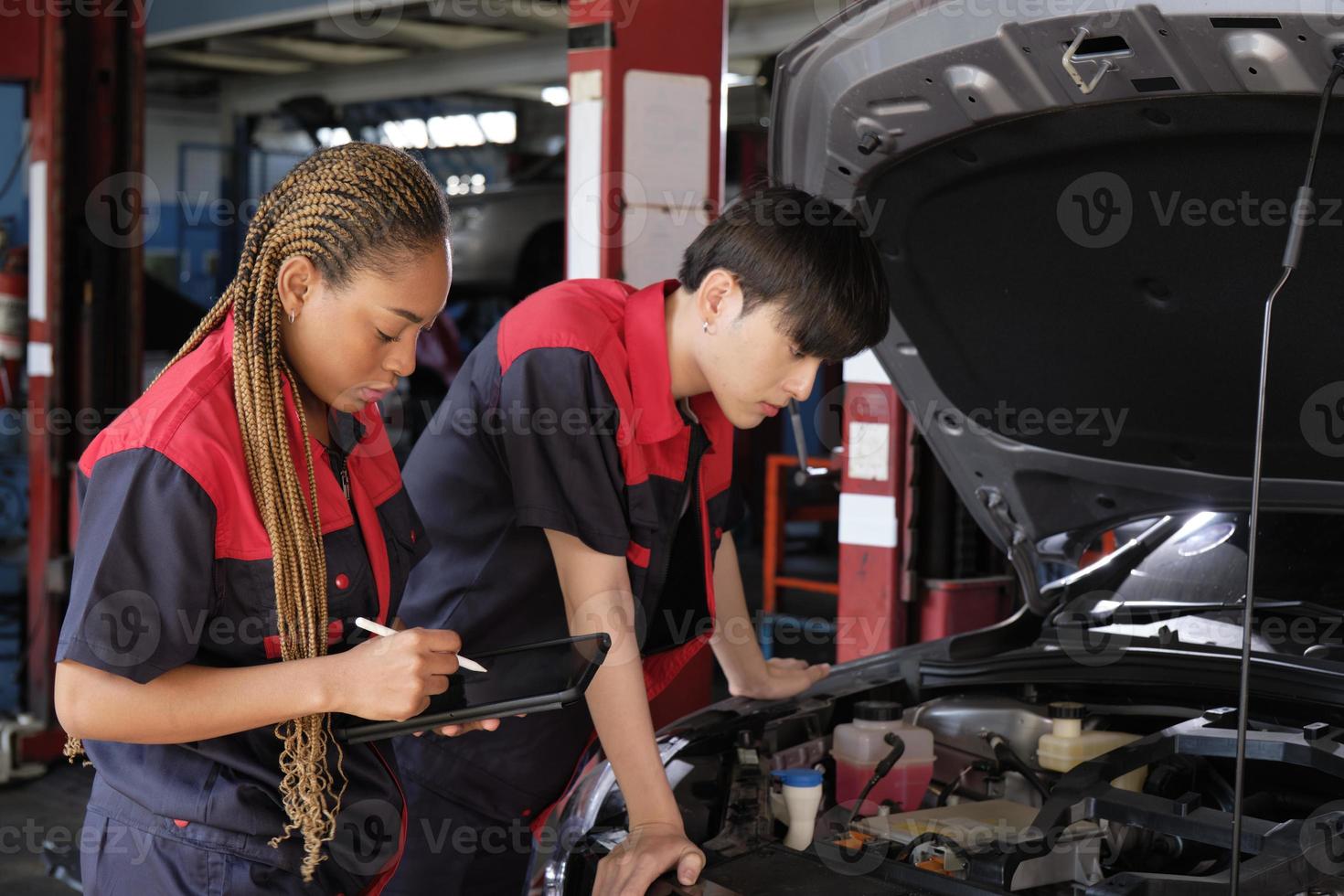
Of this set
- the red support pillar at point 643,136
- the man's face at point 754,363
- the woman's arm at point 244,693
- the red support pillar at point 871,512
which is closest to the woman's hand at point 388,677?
the woman's arm at point 244,693

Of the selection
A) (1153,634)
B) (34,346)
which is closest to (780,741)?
(1153,634)

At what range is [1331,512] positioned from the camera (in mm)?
1782

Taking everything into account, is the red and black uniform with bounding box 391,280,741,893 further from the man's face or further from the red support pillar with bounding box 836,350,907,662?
the red support pillar with bounding box 836,350,907,662

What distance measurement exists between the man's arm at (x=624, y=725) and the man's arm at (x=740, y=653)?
0.38 m

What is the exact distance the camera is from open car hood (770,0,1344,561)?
1293mm

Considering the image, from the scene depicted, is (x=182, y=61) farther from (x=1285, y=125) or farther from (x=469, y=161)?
(x=1285, y=125)

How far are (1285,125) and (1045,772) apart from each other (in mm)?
881

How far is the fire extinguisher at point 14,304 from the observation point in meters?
4.24

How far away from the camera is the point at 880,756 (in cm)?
176

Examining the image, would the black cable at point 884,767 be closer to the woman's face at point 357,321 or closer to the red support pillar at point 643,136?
the woman's face at point 357,321

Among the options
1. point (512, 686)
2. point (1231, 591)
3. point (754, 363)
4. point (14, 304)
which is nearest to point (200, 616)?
point (512, 686)

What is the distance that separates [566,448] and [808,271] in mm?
323

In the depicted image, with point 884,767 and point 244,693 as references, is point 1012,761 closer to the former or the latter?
point 884,767

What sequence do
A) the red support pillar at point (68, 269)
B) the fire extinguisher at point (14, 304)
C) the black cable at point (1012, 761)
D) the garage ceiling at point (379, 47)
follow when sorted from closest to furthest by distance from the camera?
the black cable at point (1012, 761) → the red support pillar at point (68, 269) → the fire extinguisher at point (14, 304) → the garage ceiling at point (379, 47)
